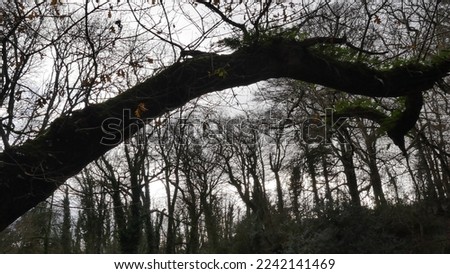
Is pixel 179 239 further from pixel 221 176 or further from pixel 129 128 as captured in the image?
pixel 129 128

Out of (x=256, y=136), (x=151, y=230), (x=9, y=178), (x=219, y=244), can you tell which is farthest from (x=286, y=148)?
(x=9, y=178)

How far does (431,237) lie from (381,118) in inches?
249

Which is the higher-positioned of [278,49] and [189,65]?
[278,49]

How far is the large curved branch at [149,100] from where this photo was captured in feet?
8.93

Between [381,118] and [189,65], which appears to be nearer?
[189,65]

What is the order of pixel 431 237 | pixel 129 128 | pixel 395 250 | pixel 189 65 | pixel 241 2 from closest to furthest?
pixel 129 128
pixel 189 65
pixel 241 2
pixel 395 250
pixel 431 237

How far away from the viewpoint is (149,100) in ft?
10.5

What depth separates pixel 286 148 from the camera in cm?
1822

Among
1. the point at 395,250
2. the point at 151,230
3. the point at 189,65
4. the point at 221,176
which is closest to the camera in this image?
the point at 189,65

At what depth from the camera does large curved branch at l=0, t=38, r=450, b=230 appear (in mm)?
2721
